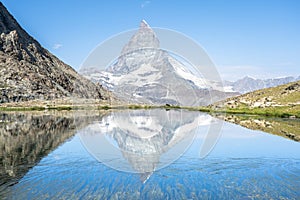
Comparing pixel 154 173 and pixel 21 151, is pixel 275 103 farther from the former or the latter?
pixel 154 173

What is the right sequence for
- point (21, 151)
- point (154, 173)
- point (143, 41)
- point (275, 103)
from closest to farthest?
point (154, 173) → point (21, 151) → point (143, 41) → point (275, 103)

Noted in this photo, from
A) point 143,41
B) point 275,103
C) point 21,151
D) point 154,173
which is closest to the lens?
point 154,173

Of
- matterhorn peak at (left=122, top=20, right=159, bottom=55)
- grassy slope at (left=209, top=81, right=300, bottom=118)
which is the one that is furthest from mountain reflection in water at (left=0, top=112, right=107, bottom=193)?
grassy slope at (left=209, top=81, right=300, bottom=118)

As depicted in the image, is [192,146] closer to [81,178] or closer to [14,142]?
[81,178]

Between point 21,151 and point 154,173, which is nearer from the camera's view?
point 154,173

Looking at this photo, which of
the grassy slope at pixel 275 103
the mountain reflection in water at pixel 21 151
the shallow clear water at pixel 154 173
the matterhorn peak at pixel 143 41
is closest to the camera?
the shallow clear water at pixel 154 173

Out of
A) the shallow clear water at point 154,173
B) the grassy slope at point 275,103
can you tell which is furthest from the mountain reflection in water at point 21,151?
the grassy slope at point 275,103

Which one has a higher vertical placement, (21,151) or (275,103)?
(275,103)

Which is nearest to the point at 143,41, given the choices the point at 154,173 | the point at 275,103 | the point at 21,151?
the point at 21,151

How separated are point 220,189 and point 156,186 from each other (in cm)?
448

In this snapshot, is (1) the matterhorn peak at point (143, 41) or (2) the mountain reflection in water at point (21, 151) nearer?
(2) the mountain reflection in water at point (21, 151)

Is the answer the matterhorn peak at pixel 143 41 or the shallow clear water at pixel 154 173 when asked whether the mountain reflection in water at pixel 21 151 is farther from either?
the matterhorn peak at pixel 143 41

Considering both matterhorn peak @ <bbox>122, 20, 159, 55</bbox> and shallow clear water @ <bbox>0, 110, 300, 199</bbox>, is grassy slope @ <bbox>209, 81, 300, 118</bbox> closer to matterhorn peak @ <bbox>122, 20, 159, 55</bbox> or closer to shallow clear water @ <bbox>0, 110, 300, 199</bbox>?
matterhorn peak @ <bbox>122, 20, 159, 55</bbox>

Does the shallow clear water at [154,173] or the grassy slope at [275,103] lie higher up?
the grassy slope at [275,103]
